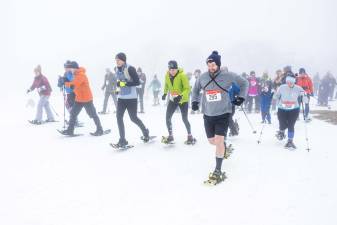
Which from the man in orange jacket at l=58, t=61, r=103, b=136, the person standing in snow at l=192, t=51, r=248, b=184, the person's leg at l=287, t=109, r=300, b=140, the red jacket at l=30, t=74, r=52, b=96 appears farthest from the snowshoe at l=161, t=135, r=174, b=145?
the red jacket at l=30, t=74, r=52, b=96

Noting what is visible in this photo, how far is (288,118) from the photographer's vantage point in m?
8.38

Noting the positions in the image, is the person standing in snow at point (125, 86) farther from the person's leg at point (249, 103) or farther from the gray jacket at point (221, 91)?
the person's leg at point (249, 103)

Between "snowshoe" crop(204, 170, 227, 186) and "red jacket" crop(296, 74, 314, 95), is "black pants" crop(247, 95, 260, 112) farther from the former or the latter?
"snowshoe" crop(204, 170, 227, 186)

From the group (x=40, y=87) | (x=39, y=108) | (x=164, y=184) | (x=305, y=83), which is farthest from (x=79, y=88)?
(x=305, y=83)

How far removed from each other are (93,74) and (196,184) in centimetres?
7056

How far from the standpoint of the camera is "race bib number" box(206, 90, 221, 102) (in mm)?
5956

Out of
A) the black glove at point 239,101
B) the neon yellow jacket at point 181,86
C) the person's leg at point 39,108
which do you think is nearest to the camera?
the black glove at point 239,101

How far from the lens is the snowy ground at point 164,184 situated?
4.84 metres

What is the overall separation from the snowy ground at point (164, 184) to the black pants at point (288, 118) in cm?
61

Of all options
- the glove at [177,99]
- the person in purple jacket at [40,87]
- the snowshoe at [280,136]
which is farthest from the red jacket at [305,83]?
the person in purple jacket at [40,87]

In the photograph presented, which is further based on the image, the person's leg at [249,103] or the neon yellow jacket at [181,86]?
→ the person's leg at [249,103]

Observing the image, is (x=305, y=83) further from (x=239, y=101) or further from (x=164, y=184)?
(x=164, y=184)

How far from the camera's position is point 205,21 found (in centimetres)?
17962

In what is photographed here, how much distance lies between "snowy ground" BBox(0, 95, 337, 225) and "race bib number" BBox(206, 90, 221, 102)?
160 cm
